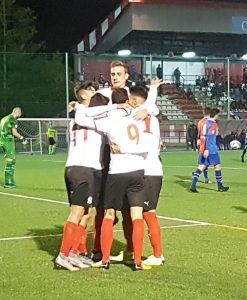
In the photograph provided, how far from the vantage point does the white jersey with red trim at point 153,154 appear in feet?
27.1

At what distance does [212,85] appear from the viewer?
52.1 meters

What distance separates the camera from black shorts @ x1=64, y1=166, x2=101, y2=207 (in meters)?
8.12

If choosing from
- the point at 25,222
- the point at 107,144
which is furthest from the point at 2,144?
the point at 107,144

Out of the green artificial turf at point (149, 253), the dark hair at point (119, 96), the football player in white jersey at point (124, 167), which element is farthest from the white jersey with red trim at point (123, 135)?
the green artificial turf at point (149, 253)

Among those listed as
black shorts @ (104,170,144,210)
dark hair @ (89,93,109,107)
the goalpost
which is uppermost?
dark hair @ (89,93,109,107)

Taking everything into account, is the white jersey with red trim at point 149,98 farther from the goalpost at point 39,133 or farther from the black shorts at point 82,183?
the goalpost at point 39,133

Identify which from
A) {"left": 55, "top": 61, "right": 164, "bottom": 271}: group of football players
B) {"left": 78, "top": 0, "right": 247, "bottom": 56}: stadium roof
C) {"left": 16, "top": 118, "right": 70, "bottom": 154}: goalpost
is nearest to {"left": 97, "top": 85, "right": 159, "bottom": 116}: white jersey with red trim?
{"left": 55, "top": 61, "right": 164, "bottom": 271}: group of football players

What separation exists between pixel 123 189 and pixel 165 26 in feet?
162

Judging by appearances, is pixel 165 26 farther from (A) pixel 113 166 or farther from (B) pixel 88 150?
(A) pixel 113 166

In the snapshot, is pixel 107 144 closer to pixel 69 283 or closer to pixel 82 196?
pixel 82 196

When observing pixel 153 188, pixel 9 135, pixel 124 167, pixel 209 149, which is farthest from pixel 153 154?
pixel 9 135

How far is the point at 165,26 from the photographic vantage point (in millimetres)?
56344

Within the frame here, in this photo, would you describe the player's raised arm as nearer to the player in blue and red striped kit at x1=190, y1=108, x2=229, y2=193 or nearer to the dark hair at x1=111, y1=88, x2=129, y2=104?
the dark hair at x1=111, y1=88, x2=129, y2=104

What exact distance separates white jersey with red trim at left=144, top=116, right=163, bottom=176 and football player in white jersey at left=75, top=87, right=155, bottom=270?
15 cm
